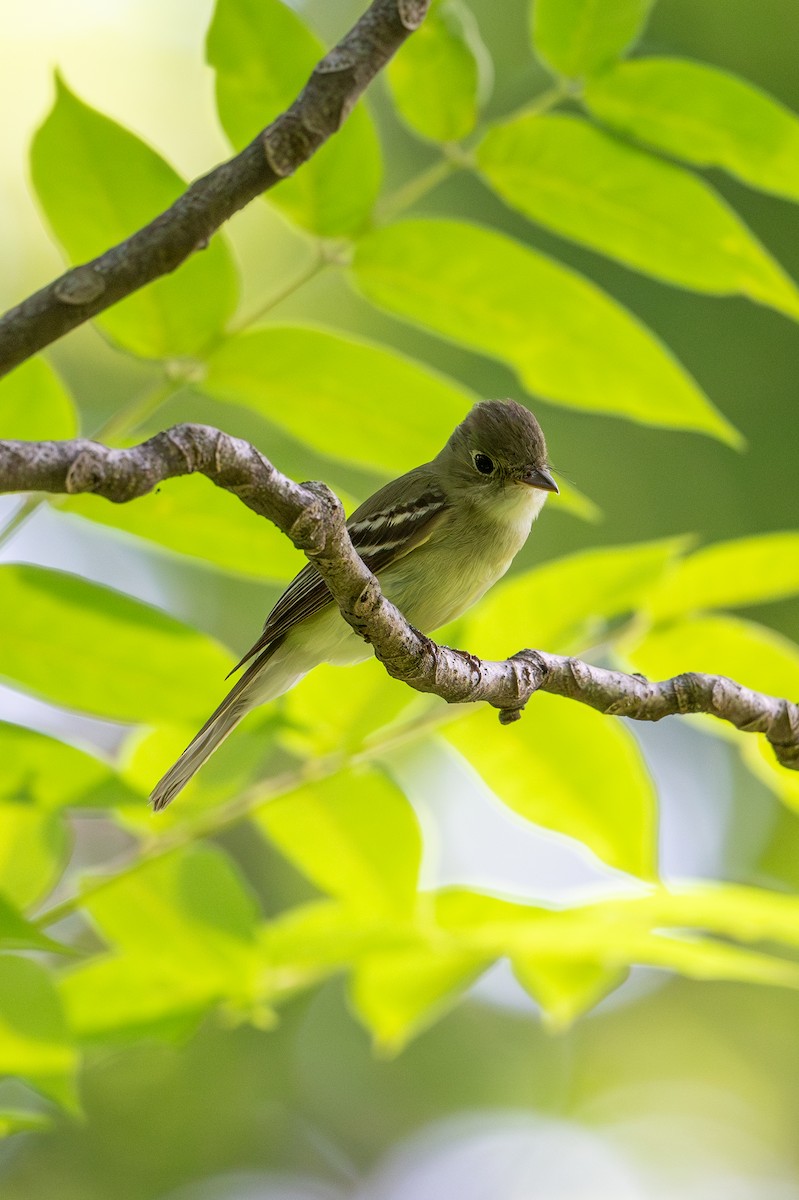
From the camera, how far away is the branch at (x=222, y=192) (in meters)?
1.45

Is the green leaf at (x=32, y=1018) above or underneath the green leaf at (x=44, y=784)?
underneath

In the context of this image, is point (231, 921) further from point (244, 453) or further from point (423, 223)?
point (423, 223)

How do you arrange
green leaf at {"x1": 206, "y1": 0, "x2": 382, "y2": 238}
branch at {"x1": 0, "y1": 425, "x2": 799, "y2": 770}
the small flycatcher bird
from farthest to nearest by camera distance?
the small flycatcher bird < green leaf at {"x1": 206, "y1": 0, "x2": 382, "y2": 238} < branch at {"x1": 0, "y1": 425, "x2": 799, "y2": 770}

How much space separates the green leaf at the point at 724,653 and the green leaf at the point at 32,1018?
1421mm

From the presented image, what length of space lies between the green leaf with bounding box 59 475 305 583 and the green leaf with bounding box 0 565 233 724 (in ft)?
0.40

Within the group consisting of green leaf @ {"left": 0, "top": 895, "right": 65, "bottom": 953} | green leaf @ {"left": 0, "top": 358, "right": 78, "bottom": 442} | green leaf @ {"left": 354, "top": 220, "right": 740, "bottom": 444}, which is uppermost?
green leaf @ {"left": 354, "top": 220, "right": 740, "bottom": 444}

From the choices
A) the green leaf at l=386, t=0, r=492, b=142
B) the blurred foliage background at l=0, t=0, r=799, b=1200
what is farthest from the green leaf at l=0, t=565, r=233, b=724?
the green leaf at l=386, t=0, r=492, b=142

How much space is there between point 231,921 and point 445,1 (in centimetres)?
175

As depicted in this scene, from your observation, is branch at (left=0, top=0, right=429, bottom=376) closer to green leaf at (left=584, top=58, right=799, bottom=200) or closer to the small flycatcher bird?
green leaf at (left=584, top=58, right=799, bottom=200)

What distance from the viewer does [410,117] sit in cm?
238

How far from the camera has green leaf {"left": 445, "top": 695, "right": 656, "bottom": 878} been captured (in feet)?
8.02

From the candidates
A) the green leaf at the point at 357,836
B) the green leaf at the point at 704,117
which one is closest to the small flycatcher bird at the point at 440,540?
the green leaf at the point at 357,836

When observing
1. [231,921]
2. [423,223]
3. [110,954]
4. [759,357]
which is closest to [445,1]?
[423,223]

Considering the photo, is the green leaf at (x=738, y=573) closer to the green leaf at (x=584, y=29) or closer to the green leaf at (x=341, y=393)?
the green leaf at (x=341, y=393)
